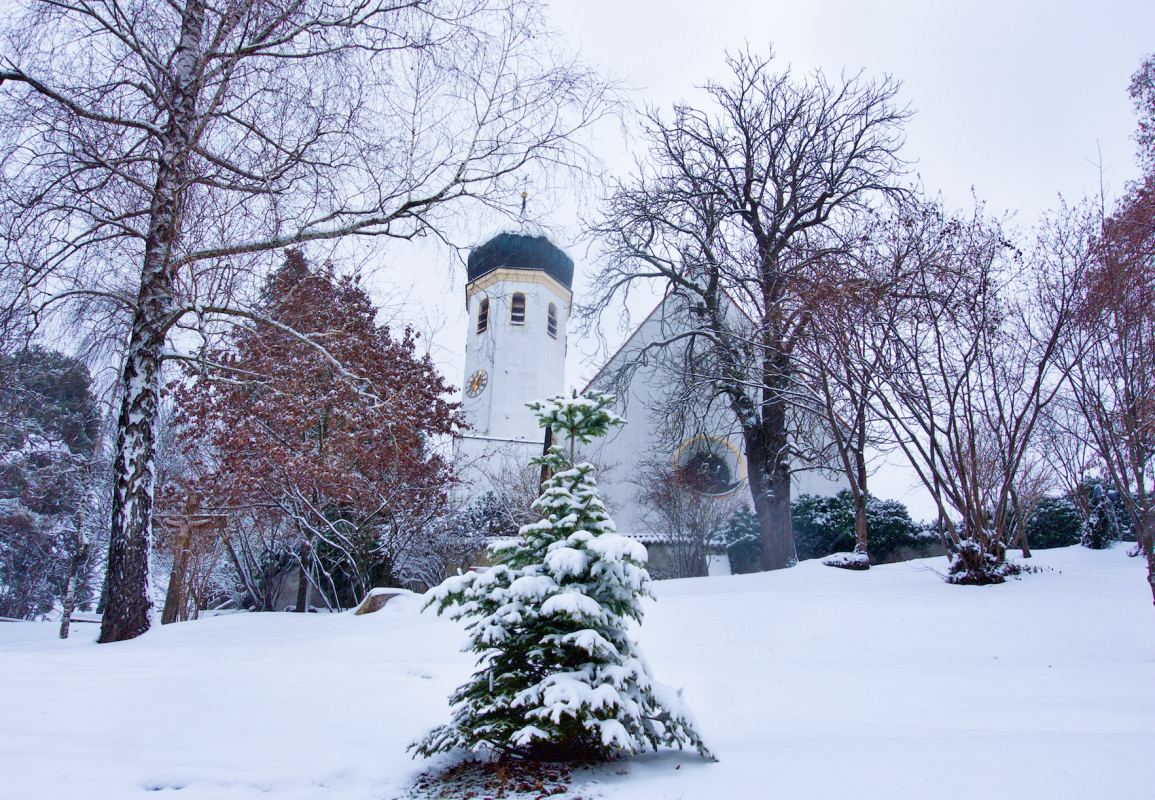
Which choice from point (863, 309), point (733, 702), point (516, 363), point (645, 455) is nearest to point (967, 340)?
point (863, 309)

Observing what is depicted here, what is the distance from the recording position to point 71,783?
102 inches

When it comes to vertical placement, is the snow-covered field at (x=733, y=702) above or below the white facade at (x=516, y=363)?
below

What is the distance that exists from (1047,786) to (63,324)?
762 centimetres

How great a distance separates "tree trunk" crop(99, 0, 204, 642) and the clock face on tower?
64.0ft

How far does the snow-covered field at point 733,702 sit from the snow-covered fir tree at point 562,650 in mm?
201

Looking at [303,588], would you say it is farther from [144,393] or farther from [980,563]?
[980,563]

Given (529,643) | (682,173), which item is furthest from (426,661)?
(682,173)

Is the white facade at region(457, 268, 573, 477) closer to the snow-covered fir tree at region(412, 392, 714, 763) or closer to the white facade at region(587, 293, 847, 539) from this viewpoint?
the white facade at region(587, 293, 847, 539)

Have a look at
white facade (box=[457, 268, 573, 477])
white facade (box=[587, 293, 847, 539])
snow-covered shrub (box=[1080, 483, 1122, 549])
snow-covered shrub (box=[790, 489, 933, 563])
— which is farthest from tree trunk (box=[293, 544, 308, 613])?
snow-covered shrub (box=[1080, 483, 1122, 549])

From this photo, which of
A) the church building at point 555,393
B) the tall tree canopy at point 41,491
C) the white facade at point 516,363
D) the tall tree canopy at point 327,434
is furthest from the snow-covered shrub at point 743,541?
the tall tree canopy at point 41,491

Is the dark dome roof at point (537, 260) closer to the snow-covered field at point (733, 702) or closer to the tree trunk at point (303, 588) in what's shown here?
the tree trunk at point (303, 588)

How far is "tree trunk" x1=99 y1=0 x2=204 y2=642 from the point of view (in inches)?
237

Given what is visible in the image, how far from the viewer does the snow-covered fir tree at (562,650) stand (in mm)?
2650

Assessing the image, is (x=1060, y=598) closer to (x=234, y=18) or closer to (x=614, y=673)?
(x=614, y=673)
